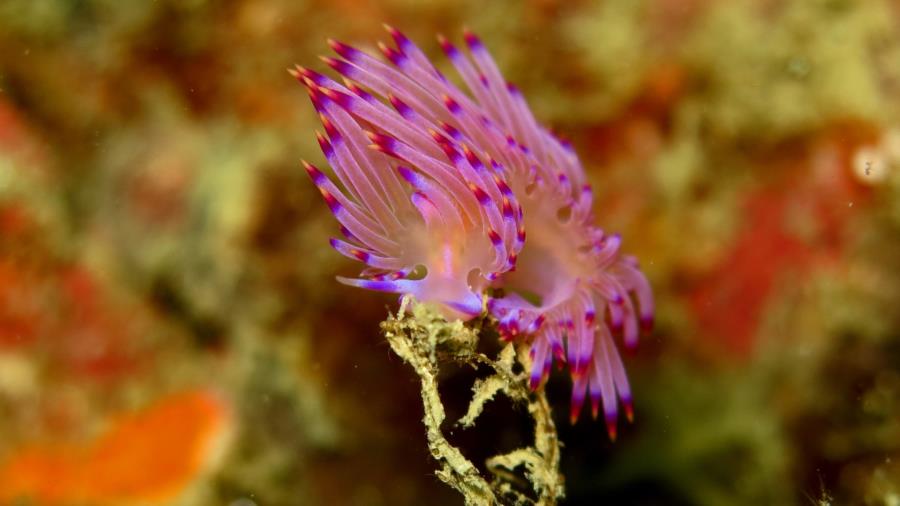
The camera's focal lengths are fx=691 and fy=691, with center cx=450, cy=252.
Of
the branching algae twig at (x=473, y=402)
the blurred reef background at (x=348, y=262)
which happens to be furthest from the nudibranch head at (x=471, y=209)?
the blurred reef background at (x=348, y=262)

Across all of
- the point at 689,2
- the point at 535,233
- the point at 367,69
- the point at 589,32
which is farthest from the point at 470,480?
the point at 689,2

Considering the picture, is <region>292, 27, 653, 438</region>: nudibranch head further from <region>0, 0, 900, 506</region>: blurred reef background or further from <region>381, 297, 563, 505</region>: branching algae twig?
<region>0, 0, 900, 506</region>: blurred reef background

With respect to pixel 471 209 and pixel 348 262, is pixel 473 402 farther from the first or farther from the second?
pixel 348 262

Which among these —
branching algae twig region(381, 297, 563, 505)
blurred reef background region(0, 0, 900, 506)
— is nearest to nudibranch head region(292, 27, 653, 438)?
branching algae twig region(381, 297, 563, 505)

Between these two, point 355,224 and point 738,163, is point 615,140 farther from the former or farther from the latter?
point 355,224

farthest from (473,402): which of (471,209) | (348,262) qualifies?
(348,262)

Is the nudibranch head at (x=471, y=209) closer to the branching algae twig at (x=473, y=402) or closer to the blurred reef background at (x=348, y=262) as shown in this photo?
the branching algae twig at (x=473, y=402)
